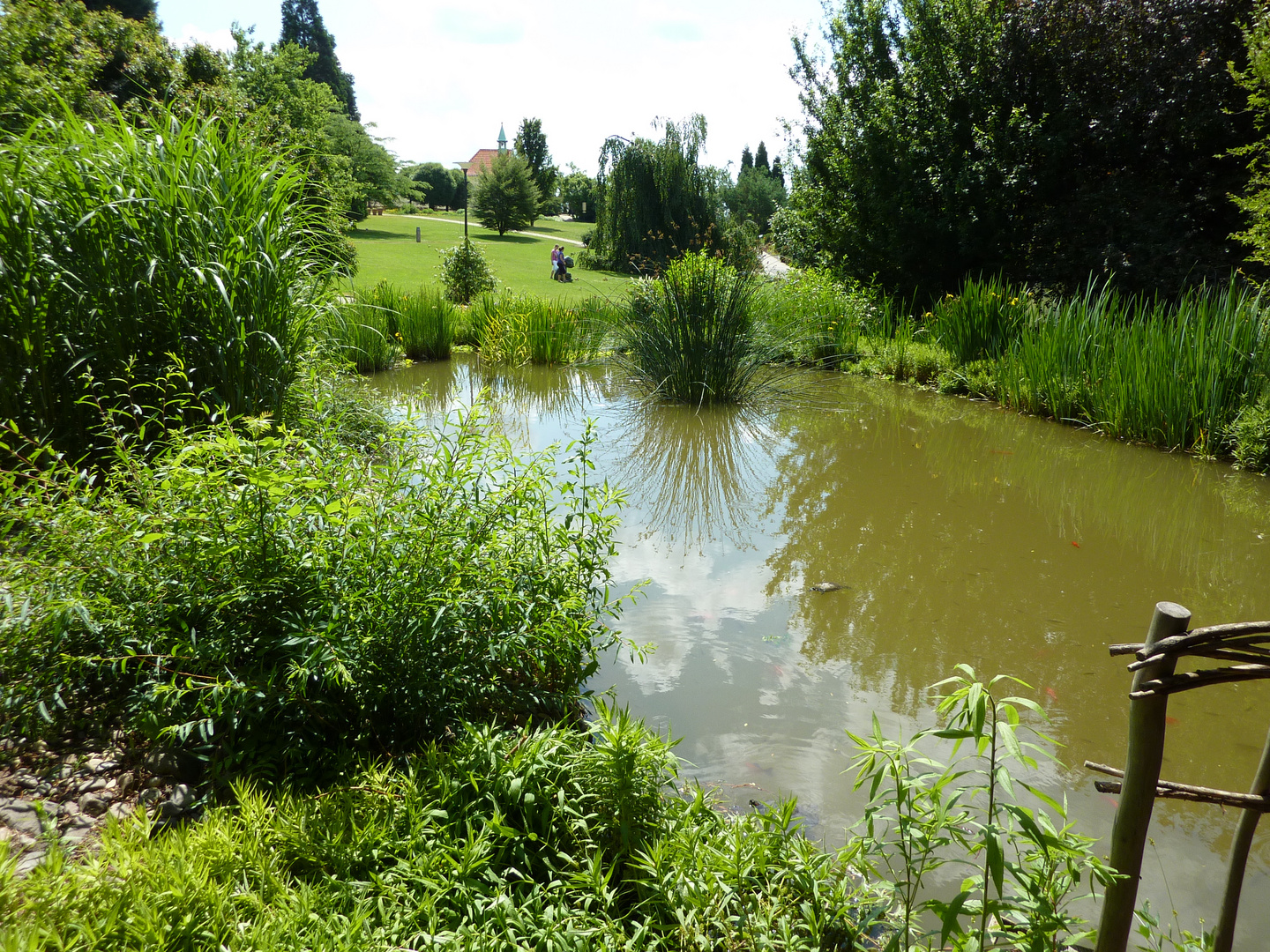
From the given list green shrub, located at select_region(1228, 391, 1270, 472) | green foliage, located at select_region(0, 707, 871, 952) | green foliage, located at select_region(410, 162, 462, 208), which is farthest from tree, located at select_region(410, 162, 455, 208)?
green foliage, located at select_region(0, 707, 871, 952)

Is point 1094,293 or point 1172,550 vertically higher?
point 1094,293

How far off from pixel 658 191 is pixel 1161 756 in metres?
20.0

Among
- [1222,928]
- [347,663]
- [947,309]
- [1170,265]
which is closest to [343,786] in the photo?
[347,663]

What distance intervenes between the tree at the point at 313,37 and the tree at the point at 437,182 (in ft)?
19.7

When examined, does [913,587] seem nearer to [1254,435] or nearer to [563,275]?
[1254,435]

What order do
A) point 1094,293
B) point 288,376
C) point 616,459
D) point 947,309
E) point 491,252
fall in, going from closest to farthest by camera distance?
point 288,376 → point 616,459 → point 947,309 → point 1094,293 → point 491,252

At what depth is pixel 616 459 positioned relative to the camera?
6215 millimetres

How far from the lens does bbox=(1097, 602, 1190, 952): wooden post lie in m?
1.12

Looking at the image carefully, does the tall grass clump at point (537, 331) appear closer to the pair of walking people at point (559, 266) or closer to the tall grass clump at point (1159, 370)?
the tall grass clump at point (1159, 370)

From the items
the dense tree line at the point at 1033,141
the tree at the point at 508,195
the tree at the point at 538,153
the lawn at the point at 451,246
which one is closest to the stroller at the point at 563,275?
the lawn at the point at 451,246

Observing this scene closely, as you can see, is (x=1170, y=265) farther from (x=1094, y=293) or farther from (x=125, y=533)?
(x=125, y=533)

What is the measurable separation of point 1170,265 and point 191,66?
17.6 metres

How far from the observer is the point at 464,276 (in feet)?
50.9

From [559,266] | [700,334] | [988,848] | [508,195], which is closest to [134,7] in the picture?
[508,195]
